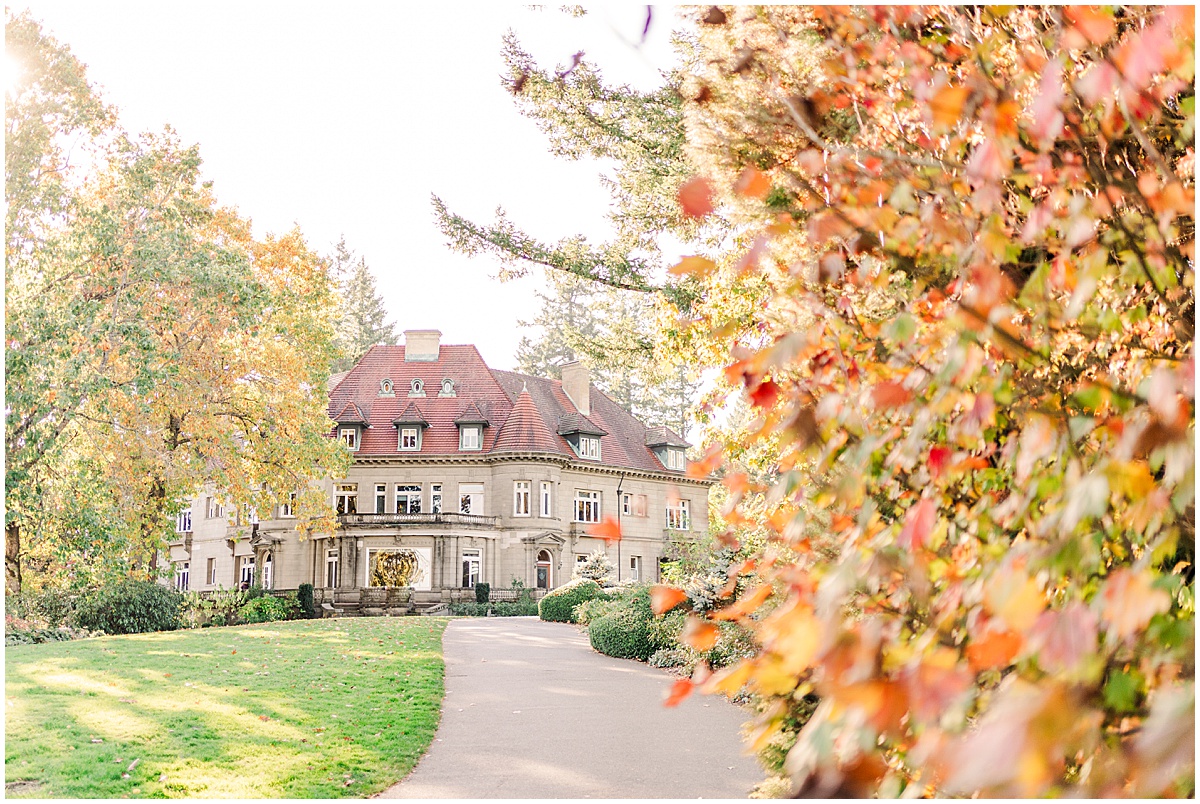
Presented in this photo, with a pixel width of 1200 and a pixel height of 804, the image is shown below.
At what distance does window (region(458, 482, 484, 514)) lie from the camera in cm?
4300

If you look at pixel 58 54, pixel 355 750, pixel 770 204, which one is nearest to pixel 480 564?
pixel 58 54

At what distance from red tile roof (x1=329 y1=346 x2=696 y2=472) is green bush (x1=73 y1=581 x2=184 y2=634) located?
1928 cm

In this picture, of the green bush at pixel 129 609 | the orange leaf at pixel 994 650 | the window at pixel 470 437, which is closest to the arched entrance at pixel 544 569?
the window at pixel 470 437

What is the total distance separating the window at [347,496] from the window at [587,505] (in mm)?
10536

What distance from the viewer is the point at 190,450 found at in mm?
23484

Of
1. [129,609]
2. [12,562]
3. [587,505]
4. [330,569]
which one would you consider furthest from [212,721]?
[587,505]

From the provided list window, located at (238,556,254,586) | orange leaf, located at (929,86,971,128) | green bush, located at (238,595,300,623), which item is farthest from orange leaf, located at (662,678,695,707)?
window, located at (238,556,254,586)

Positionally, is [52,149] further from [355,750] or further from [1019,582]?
[1019,582]

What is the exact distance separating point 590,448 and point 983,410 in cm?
4317

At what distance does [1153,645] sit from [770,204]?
160 inches

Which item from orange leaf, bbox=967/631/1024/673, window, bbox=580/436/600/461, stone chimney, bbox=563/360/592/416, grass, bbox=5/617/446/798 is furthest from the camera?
stone chimney, bbox=563/360/592/416

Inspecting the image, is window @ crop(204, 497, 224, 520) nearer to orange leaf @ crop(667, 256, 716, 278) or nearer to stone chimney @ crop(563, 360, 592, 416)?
stone chimney @ crop(563, 360, 592, 416)

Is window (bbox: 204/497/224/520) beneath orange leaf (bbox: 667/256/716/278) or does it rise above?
above

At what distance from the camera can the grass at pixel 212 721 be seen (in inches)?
260
